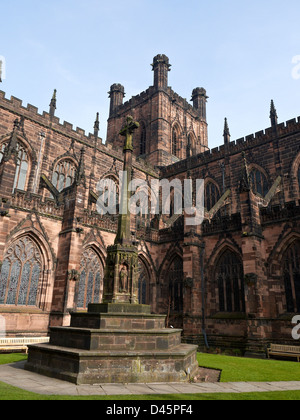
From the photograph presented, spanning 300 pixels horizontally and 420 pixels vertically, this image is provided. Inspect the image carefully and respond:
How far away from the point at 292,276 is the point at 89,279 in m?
11.3

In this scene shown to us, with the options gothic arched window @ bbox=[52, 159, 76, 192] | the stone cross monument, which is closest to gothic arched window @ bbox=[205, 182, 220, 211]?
gothic arched window @ bbox=[52, 159, 76, 192]

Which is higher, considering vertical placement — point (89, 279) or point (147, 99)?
point (147, 99)

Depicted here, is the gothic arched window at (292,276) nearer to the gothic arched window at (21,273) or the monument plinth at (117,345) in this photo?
the monument plinth at (117,345)

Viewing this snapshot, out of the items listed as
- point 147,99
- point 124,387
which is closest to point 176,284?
point 124,387

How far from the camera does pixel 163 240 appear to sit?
22.8 meters

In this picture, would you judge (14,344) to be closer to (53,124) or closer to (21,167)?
(21,167)

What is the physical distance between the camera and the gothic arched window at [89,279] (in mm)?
17875

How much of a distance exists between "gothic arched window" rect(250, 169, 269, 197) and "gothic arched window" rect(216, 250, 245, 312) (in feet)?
24.1

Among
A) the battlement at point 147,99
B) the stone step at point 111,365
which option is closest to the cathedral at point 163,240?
the stone step at point 111,365

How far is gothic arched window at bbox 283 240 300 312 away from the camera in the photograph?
15938mm

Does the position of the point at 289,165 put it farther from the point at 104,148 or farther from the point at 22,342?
the point at 22,342
